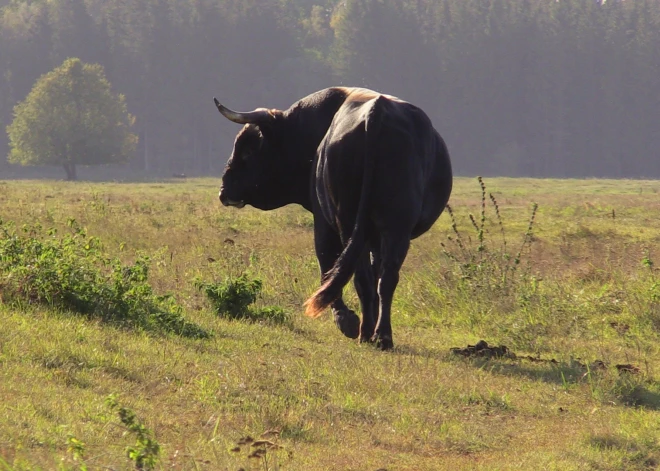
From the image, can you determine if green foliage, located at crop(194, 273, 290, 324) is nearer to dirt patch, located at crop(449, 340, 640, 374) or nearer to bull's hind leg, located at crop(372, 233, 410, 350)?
bull's hind leg, located at crop(372, 233, 410, 350)

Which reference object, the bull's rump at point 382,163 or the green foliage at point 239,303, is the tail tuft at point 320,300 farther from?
the green foliage at point 239,303

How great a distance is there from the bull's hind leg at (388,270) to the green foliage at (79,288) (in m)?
1.54

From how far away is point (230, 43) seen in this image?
91688 mm

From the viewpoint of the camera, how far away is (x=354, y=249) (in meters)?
8.57

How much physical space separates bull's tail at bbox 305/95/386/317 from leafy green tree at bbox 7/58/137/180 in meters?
61.1

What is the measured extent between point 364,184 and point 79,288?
257 centimetres

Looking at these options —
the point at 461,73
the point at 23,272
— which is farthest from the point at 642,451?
the point at 461,73

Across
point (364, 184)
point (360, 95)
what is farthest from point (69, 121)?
point (364, 184)

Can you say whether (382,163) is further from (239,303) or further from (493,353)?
(239,303)

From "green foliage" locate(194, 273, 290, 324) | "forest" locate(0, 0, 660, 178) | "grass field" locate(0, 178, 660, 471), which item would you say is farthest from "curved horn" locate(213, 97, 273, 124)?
"forest" locate(0, 0, 660, 178)

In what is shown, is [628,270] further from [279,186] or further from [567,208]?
[567,208]

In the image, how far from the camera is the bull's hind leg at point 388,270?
333 inches

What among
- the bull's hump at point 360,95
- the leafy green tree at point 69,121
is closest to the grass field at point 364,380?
the bull's hump at point 360,95

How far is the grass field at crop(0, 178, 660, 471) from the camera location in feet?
17.1
